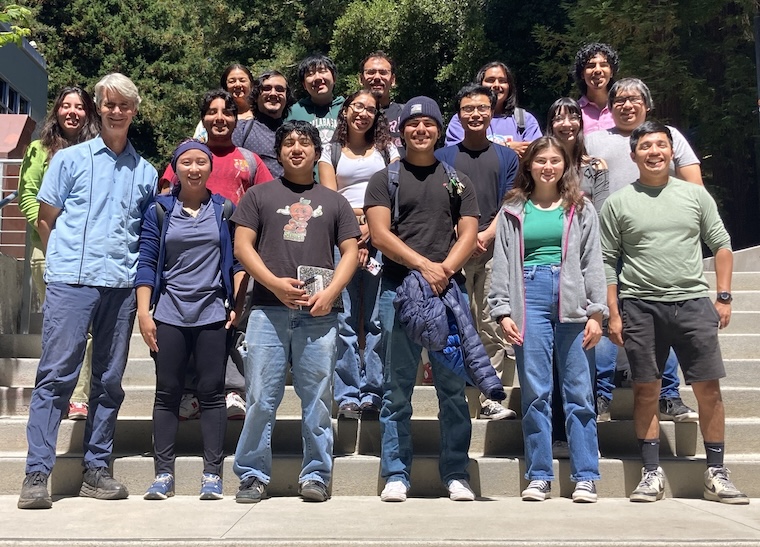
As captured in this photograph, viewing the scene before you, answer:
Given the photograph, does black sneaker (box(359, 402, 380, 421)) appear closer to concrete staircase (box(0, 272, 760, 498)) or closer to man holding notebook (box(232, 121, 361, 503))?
concrete staircase (box(0, 272, 760, 498))

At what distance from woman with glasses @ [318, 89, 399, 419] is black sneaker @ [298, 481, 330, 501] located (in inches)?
29.3

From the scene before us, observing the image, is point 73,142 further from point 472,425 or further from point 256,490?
point 472,425

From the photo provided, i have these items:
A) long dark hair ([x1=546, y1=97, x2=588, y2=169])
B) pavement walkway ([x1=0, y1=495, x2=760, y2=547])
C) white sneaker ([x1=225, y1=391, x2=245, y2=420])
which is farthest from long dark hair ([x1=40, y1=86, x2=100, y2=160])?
long dark hair ([x1=546, y1=97, x2=588, y2=169])

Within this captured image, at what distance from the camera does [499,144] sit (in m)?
6.68

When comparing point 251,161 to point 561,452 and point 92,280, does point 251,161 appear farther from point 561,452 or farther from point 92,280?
point 561,452

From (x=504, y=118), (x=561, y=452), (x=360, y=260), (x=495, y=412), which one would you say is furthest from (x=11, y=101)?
(x=561, y=452)

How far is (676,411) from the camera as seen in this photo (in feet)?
20.4

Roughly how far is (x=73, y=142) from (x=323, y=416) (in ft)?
8.37

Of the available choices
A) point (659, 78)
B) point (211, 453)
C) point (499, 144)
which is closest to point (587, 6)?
point (659, 78)

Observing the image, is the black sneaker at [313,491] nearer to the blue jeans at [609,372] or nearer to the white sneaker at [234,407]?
the white sneaker at [234,407]

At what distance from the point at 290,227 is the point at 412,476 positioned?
1.66 m

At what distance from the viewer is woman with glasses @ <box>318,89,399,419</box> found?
6.21m

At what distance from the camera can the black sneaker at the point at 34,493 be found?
5.29 meters

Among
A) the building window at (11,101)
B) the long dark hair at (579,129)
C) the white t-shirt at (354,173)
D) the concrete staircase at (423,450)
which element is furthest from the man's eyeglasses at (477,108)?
the building window at (11,101)
